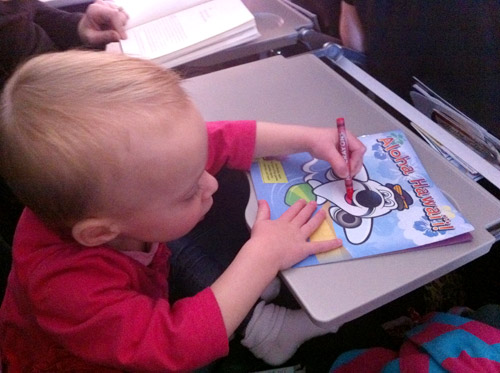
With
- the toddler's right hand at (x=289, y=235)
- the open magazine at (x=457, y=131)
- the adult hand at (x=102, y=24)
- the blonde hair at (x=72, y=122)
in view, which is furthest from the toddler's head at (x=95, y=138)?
the adult hand at (x=102, y=24)

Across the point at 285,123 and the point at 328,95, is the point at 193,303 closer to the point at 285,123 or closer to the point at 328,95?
the point at 285,123

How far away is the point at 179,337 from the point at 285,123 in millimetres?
399

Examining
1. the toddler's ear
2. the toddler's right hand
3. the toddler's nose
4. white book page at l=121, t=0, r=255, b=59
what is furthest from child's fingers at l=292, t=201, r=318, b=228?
white book page at l=121, t=0, r=255, b=59

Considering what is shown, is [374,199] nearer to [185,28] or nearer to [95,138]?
A: [95,138]

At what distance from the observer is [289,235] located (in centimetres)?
55

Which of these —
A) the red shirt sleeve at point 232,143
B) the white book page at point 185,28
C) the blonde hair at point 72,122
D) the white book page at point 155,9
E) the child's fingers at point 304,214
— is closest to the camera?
the blonde hair at point 72,122

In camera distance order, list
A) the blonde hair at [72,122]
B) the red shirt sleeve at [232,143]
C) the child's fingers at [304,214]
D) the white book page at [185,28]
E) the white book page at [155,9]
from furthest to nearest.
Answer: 1. the white book page at [155,9]
2. the white book page at [185,28]
3. the red shirt sleeve at [232,143]
4. the child's fingers at [304,214]
5. the blonde hair at [72,122]

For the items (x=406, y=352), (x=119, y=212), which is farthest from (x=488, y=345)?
(x=119, y=212)

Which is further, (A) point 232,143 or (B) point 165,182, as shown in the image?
(A) point 232,143

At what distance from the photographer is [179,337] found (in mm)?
508

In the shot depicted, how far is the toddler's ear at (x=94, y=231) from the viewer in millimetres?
519

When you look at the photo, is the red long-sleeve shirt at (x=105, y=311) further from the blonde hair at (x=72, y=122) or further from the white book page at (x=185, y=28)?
the white book page at (x=185, y=28)

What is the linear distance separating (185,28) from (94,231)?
62 cm

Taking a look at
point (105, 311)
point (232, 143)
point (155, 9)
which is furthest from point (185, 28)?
point (105, 311)
